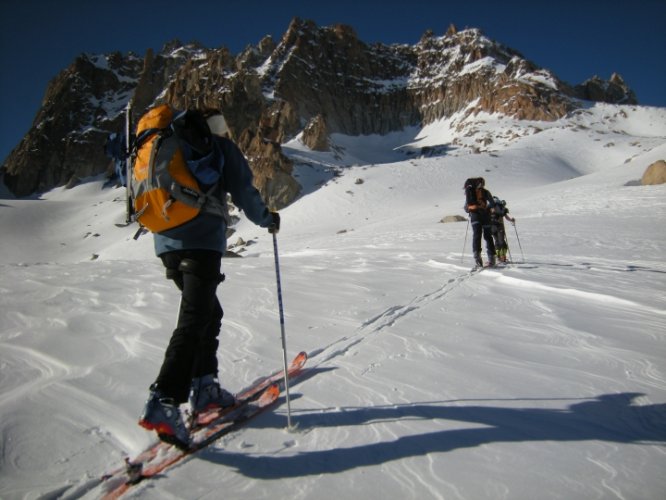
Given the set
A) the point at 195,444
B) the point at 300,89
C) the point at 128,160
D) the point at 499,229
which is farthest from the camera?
the point at 300,89

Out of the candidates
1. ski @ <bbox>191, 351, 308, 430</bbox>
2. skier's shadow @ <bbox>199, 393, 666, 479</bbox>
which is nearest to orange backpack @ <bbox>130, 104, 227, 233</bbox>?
ski @ <bbox>191, 351, 308, 430</bbox>

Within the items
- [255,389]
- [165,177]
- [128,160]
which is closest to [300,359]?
[255,389]

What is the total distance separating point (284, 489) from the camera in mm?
1711

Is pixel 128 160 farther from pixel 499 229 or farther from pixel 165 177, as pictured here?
pixel 499 229

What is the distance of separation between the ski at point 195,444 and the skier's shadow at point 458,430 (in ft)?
0.33

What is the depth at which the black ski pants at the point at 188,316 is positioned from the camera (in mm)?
2100

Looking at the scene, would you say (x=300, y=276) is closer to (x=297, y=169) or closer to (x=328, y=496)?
(x=328, y=496)

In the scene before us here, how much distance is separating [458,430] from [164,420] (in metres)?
1.59

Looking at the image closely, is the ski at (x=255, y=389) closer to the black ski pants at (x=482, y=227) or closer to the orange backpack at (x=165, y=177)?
the orange backpack at (x=165, y=177)

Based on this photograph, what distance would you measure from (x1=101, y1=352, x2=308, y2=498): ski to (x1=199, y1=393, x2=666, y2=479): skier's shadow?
0.79 feet

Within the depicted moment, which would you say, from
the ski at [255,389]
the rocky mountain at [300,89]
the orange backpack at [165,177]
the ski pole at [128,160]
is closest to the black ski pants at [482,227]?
the ski at [255,389]

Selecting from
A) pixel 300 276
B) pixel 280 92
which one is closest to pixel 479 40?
pixel 280 92

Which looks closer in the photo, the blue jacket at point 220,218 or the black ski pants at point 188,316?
the black ski pants at point 188,316

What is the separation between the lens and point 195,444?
2094mm
